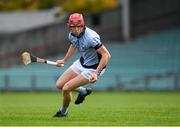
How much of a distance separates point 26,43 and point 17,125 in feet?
107

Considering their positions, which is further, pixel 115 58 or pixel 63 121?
pixel 115 58

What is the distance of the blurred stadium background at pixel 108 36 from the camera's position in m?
44.0

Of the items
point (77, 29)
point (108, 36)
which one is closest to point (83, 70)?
point (77, 29)

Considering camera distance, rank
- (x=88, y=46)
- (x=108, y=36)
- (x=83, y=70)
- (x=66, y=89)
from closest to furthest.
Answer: (x=88, y=46)
(x=66, y=89)
(x=83, y=70)
(x=108, y=36)

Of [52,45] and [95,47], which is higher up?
[95,47]

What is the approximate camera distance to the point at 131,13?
49531mm

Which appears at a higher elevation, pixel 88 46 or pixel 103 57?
pixel 88 46

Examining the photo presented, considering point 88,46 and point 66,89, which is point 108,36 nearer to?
point 66,89

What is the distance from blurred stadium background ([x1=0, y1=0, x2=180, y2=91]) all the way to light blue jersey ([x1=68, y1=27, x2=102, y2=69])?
25275 millimetres

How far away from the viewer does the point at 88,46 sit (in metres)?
17.5

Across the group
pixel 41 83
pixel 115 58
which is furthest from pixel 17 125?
pixel 115 58

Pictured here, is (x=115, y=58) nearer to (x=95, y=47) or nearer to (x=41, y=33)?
(x=41, y=33)

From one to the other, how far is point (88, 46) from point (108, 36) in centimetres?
3194

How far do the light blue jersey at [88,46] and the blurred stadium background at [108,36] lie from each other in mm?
25275
